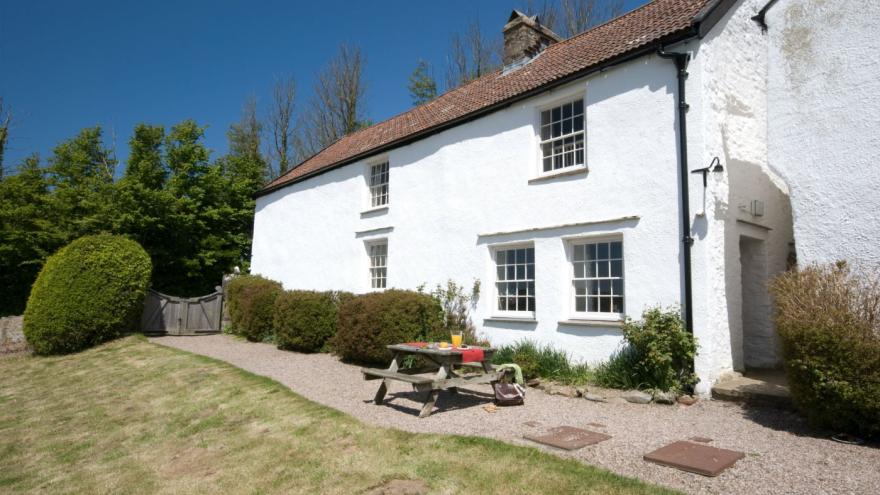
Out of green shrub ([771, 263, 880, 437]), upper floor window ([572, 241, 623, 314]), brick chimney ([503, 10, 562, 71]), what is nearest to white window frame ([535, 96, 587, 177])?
upper floor window ([572, 241, 623, 314])

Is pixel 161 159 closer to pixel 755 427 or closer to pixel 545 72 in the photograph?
pixel 545 72

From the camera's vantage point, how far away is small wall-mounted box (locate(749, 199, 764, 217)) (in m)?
9.47

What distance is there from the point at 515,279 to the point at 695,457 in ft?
20.1

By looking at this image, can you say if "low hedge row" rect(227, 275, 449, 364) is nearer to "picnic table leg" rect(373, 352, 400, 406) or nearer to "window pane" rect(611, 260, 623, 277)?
"picnic table leg" rect(373, 352, 400, 406)

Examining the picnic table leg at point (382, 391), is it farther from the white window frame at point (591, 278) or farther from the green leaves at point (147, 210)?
the green leaves at point (147, 210)

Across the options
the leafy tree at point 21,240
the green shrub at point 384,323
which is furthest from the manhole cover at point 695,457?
the leafy tree at point 21,240

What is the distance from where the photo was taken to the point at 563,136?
34.5 ft

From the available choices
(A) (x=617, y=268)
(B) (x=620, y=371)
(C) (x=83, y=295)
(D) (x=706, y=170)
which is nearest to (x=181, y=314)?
(C) (x=83, y=295)

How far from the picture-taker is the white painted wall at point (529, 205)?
8.84m

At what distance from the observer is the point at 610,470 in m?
5.05

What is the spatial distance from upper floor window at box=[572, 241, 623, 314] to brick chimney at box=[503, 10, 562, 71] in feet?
22.2

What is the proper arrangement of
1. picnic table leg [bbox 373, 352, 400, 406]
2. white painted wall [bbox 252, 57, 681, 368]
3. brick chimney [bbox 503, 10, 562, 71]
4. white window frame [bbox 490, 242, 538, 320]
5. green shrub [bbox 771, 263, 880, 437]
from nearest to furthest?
green shrub [bbox 771, 263, 880, 437] < picnic table leg [bbox 373, 352, 400, 406] < white painted wall [bbox 252, 57, 681, 368] < white window frame [bbox 490, 242, 538, 320] < brick chimney [bbox 503, 10, 562, 71]

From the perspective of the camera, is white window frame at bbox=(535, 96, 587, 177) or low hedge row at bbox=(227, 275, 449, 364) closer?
white window frame at bbox=(535, 96, 587, 177)

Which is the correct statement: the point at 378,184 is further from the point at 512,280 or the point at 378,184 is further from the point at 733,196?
the point at 733,196
